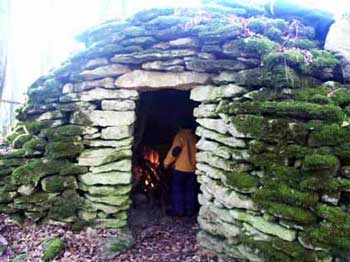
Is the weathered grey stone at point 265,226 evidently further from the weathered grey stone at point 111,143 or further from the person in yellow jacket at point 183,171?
the person in yellow jacket at point 183,171

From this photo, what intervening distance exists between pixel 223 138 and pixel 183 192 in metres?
2.05

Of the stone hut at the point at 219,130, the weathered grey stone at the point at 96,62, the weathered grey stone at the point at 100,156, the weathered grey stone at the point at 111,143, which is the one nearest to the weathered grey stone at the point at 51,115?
the stone hut at the point at 219,130

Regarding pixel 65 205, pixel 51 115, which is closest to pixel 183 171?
pixel 65 205

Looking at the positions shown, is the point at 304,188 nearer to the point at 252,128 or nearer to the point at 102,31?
the point at 252,128

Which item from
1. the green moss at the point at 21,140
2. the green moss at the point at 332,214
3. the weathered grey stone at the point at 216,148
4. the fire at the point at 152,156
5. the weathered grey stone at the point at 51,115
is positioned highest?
the weathered grey stone at the point at 51,115

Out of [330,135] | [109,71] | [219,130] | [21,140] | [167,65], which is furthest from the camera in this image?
[21,140]

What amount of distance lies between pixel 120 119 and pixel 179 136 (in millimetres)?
1383

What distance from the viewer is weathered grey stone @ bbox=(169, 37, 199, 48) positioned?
470 centimetres

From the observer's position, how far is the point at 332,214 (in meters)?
3.45

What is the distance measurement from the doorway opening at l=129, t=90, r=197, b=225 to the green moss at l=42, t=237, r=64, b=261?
4.67ft

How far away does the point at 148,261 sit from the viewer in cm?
473

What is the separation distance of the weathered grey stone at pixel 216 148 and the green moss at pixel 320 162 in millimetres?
950

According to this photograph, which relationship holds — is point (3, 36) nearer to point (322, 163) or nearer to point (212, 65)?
point (212, 65)

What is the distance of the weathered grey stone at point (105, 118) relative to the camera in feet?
16.5
